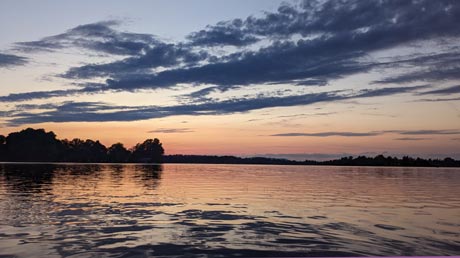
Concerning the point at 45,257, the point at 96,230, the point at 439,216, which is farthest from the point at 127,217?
the point at 439,216

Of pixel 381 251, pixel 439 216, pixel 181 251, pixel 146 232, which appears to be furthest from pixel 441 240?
pixel 146 232

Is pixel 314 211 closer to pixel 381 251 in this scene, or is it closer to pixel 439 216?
pixel 439 216

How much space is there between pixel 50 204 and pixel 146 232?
612 inches

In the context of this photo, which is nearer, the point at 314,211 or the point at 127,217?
the point at 127,217

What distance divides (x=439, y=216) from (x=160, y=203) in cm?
2226

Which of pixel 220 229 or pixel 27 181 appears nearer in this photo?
pixel 220 229

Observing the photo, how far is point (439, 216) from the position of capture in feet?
102

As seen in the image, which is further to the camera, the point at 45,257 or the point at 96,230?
the point at 96,230

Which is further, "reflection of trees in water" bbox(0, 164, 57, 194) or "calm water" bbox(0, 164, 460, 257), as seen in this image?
"reflection of trees in water" bbox(0, 164, 57, 194)

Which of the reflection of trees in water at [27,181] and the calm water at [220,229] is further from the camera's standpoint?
the reflection of trees in water at [27,181]

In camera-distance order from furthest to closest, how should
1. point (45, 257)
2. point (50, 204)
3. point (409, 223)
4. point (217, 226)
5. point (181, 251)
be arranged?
point (50, 204) → point (409, 223) → point (217, 226) → point (181, 251) → point (45, 257)

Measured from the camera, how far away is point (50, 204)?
3397 cm

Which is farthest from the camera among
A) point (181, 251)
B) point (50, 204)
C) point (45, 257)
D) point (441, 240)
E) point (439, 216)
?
point (50, 204)

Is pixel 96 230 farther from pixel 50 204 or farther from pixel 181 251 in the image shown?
pixel 50 204
